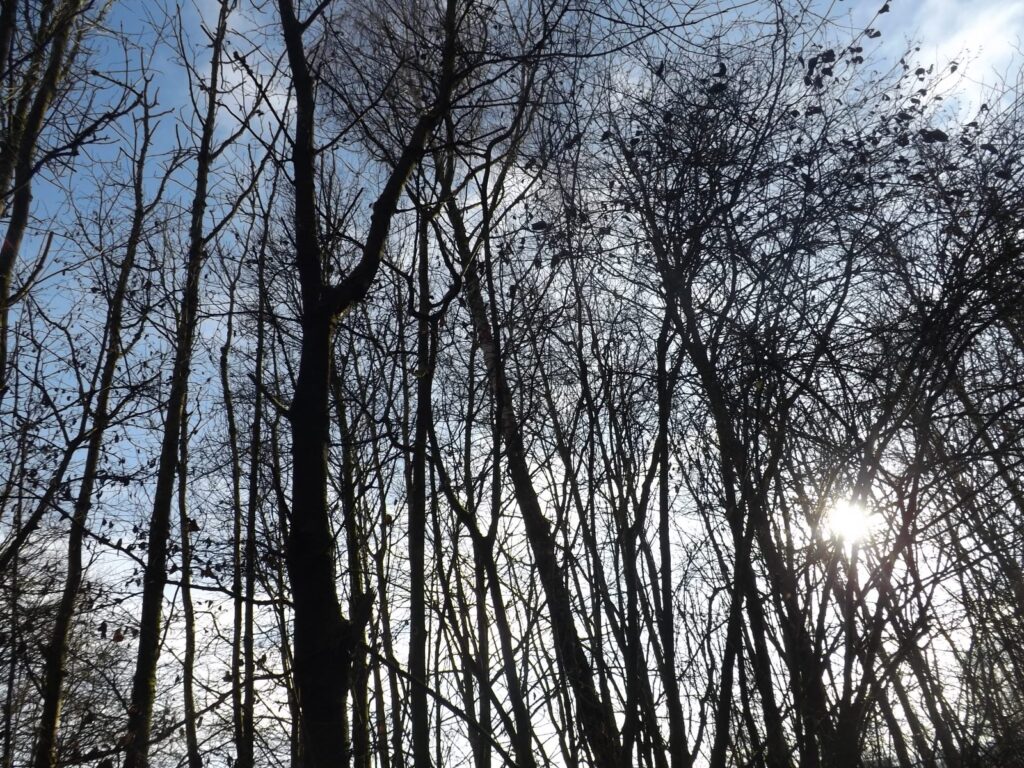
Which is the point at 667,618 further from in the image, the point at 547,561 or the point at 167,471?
the point at 167,471

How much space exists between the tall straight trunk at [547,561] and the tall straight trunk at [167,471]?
4.47 meters

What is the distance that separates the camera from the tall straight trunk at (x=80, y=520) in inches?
259

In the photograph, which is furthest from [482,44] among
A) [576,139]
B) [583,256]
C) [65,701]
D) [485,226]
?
[65,701]

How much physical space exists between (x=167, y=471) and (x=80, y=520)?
2323 millimetres

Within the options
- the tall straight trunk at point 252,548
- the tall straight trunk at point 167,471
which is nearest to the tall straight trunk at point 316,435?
the tall straight trunk at point 252,548

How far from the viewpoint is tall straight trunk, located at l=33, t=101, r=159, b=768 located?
658 cm

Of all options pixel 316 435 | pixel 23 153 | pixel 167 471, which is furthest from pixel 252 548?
pixel 167 471

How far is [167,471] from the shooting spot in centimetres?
850

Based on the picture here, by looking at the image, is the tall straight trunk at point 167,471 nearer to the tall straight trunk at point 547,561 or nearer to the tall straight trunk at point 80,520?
the tall straight trunk at point 80,520

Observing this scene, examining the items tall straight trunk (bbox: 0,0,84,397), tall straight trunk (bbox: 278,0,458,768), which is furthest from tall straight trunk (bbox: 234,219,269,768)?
tall straight trunk (bbox: 0,0,84,397)

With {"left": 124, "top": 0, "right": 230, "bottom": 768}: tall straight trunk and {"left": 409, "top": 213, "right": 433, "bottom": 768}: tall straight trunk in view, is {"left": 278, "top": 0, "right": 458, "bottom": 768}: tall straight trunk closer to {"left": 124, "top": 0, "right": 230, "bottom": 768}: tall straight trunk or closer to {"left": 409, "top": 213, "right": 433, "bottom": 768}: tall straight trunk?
{"left": 409, "top": 213, "right": 433, "bottom": 768}: tall straight trunk

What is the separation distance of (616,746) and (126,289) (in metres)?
7.87

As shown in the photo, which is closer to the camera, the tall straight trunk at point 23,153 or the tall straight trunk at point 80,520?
the tall straight trunk at point 23,153

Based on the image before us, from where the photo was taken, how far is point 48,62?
5711mm
